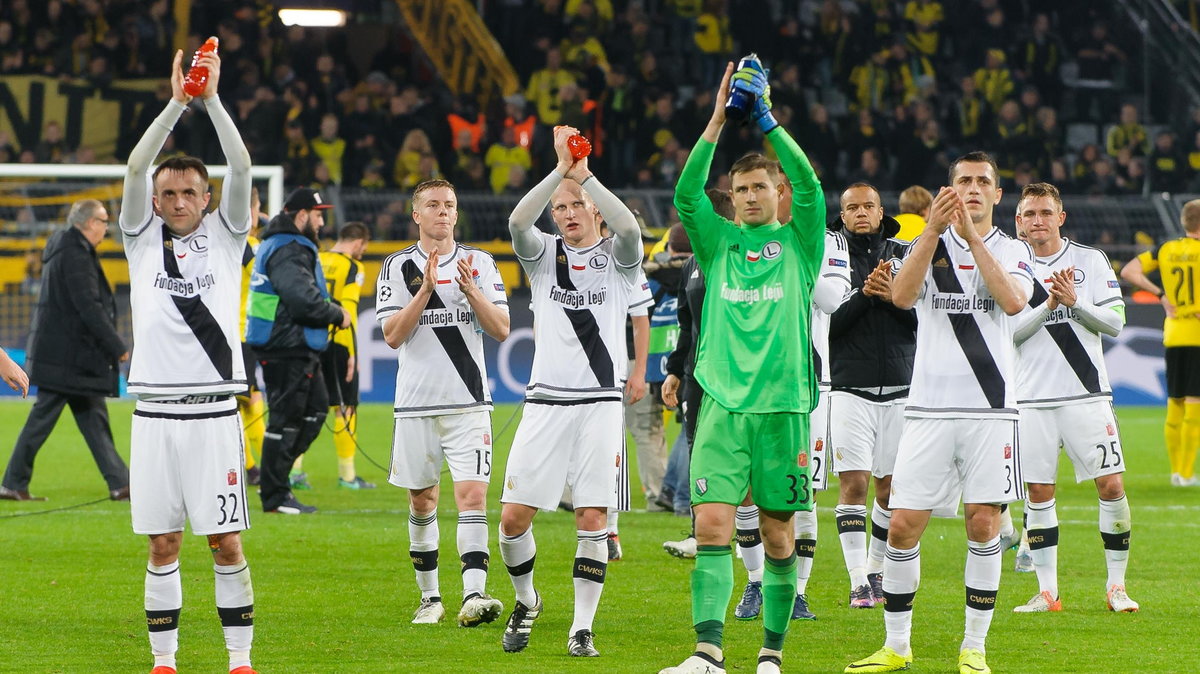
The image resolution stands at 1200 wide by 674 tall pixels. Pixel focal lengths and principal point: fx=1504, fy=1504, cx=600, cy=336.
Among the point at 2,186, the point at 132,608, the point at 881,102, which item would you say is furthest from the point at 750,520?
the point at 881,102

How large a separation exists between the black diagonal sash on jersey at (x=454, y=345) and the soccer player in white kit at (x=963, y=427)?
2321mm

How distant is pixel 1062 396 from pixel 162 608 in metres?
4.84

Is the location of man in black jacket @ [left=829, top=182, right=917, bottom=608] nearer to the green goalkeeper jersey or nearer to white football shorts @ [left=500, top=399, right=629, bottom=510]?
white football shorts @ [left=500, top=399, right=629, bottom=510]

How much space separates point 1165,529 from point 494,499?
548 centimetres

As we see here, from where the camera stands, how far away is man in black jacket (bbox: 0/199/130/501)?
12.0 meters

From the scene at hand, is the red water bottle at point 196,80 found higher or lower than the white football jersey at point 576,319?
higher

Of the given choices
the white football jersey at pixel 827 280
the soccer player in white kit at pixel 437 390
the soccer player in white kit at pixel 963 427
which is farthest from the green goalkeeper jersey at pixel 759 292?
the soccer player in white kit at pixel 437 390

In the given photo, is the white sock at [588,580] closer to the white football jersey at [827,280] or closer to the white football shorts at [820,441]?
the white football jersey at [827,280]

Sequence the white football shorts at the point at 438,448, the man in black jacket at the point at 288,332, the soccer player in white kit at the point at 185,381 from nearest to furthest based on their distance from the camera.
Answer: the soccer player in white kit at the point at 185,381 < the white football shorts at the point at 438,448 < the man in black jacket at the point at 288,332

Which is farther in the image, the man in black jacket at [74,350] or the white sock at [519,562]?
the man in black jacket at [74,350]

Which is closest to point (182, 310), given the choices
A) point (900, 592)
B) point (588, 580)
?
point (588, 580)

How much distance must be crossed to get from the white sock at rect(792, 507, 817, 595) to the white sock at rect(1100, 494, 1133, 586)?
1.61m

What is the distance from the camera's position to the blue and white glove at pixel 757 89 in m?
5.86

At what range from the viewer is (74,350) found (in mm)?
12055
